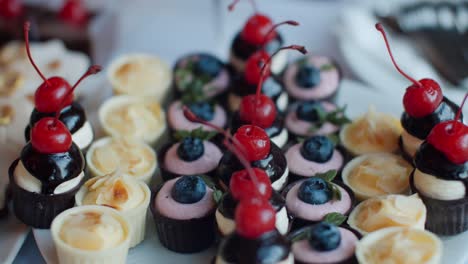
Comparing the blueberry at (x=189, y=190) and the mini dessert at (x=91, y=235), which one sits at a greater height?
the blueberry at (x=189, y=190)

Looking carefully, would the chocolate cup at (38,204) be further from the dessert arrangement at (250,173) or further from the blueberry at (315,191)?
the blueberry at (315,191)

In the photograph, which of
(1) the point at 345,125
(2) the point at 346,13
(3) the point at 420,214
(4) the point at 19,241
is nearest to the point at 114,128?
(4) the point at 19,241

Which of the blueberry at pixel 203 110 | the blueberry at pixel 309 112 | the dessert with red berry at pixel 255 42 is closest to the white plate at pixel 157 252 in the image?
the blueberry at pixel 203 110

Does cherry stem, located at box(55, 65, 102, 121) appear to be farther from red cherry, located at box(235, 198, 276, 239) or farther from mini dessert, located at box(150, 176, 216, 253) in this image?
red cherry, located at box(235, 198, 276, 239)

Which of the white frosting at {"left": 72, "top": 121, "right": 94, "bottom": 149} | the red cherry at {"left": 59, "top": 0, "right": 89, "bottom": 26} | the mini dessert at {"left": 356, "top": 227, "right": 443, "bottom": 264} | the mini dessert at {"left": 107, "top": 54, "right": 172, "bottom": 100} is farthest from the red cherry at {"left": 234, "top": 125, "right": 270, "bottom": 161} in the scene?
the red cherry at {"left": 59, "top": 0, "right": 89, "bottom": 26}

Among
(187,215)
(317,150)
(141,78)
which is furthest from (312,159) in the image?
(141,78)

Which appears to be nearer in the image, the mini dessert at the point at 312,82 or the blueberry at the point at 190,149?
the blueberry at the point at 190,149

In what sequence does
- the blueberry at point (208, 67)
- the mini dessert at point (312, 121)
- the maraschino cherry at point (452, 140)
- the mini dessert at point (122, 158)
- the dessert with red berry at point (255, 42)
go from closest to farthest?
the maraschino cherry at point (452, 140), the mini dessert at point (122, 158), the mini dessert at point (312, 121), the dessert with red berry at point (255, 42), the blueberry at point (208, 67)
